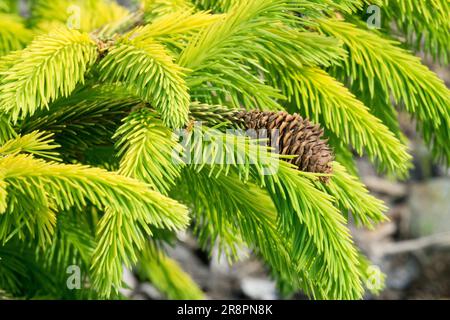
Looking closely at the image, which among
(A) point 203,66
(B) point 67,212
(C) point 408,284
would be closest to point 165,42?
(A) point 203,66

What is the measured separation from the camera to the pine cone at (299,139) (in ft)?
2.87

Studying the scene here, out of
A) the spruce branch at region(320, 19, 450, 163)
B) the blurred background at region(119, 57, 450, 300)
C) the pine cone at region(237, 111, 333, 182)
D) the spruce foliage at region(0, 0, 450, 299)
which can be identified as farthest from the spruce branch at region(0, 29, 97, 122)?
the blurred background at region(119, 57, 450, 300)

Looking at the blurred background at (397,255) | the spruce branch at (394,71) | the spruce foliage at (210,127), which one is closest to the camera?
the spruce foliage at (210,127)

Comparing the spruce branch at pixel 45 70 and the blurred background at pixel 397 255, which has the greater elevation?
the spruce branch at pixel 45 70

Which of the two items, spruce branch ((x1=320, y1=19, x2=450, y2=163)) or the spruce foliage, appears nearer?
the spruce foliage

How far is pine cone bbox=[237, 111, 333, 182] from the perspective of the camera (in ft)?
2.87

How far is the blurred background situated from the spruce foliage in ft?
6.43

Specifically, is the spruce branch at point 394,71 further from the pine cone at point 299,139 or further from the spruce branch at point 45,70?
the spruce branch at point 45,70

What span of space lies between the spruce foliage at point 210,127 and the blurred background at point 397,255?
1.96m

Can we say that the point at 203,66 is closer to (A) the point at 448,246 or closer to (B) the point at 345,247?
(B) the point at 345,247

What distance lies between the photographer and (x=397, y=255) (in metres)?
3.56

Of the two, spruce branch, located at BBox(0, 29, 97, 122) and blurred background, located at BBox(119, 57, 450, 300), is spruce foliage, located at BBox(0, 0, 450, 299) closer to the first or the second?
spruce branch, located at BBox(0, 29, 97, 122)

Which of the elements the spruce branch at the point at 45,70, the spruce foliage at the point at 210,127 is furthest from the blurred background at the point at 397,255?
the spruce branch at the point at 45,70

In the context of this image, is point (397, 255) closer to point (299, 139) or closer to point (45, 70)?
point (299, 139)
